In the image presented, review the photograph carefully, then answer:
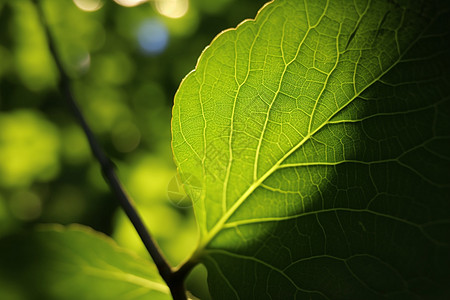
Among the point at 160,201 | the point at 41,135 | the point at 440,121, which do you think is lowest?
the point at 160,201

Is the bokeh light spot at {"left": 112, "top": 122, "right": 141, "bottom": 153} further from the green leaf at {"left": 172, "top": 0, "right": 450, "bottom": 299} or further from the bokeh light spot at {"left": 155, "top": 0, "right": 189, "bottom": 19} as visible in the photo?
the green leaf at {"left": 172, "top": 0, "right": 450, "bottom": 299}

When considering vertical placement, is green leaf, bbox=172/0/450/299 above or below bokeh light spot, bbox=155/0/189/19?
below

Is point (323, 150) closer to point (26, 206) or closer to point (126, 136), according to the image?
point (126, 136)

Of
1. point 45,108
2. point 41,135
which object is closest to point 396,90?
point 41,135

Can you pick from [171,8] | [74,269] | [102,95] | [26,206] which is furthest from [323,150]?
[26,206]

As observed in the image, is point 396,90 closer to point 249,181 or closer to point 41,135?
point 249,181

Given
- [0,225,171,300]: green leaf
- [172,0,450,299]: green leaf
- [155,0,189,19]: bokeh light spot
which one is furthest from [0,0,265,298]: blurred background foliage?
[172,0,450,299]: green leaf

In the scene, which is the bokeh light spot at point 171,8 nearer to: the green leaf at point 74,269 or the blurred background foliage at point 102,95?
the blurred background foliage at point 102,95
